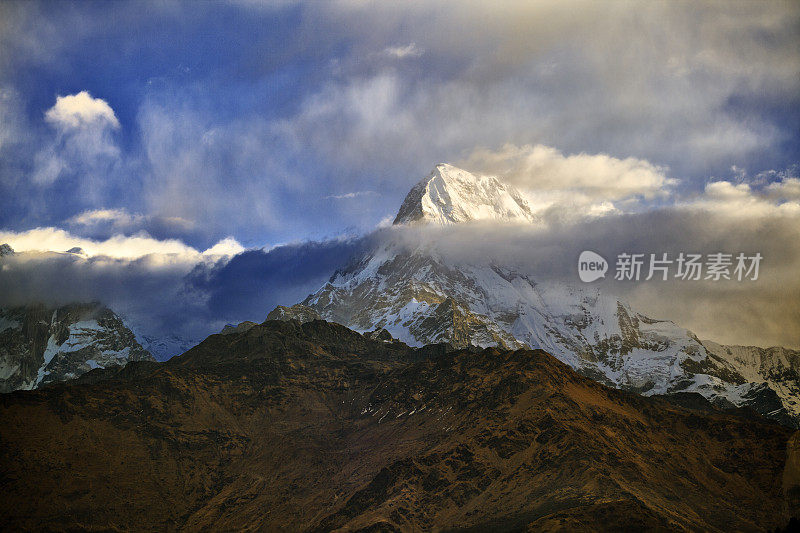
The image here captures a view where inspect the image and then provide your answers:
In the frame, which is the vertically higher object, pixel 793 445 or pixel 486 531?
pixel 793 445

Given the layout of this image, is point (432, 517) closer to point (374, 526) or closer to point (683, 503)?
point (374, 526)

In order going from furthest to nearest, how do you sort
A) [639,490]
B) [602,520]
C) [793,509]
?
[639,490], [602,520], [793,509]

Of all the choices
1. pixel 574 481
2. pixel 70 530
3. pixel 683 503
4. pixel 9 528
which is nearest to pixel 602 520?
pixel 574 481

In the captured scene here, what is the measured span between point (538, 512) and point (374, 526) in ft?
132

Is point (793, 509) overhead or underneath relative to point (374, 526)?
overhead

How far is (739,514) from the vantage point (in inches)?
7795

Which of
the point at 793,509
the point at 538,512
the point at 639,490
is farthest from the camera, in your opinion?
the point at 639,490

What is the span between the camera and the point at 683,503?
638 ft

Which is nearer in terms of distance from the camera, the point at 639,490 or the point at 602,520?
the point at 602,520

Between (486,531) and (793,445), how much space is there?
372ft

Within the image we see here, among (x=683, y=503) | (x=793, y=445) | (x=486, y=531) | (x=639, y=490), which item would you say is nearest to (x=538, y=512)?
(x=486, y=531)

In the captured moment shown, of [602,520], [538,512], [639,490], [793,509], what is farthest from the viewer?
[639,490]

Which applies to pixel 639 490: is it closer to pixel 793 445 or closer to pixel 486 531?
pixel 486 531

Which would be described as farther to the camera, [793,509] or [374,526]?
[374,526]
